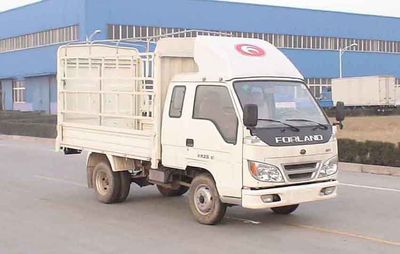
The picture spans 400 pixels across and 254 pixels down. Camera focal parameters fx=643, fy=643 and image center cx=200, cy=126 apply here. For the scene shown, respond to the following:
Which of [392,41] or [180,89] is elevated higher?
[392,41]

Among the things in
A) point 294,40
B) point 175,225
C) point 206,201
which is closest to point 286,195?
point 206,201

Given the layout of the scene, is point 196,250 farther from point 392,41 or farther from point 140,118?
point 392,41

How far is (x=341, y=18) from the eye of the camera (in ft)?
253

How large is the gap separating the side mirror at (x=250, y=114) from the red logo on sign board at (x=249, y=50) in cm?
134

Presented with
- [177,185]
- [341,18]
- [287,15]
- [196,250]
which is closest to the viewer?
[196,250]

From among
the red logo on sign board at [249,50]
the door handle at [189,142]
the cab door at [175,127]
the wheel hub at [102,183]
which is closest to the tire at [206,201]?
the cab door at [175,127]

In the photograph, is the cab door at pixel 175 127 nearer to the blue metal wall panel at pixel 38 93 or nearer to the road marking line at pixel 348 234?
the road marking line at pixel 348 234

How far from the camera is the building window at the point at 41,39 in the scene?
61.0 meters

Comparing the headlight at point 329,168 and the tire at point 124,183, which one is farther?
the tire at point 124,183

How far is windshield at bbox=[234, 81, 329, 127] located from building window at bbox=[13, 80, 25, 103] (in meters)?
64.1

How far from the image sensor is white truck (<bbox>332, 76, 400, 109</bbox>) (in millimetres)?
56719

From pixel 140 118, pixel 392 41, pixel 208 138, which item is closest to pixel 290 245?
pixel 208 138

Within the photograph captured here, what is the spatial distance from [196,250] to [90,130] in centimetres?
432

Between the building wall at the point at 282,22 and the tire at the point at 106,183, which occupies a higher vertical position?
the building wall at the point at 282,22
